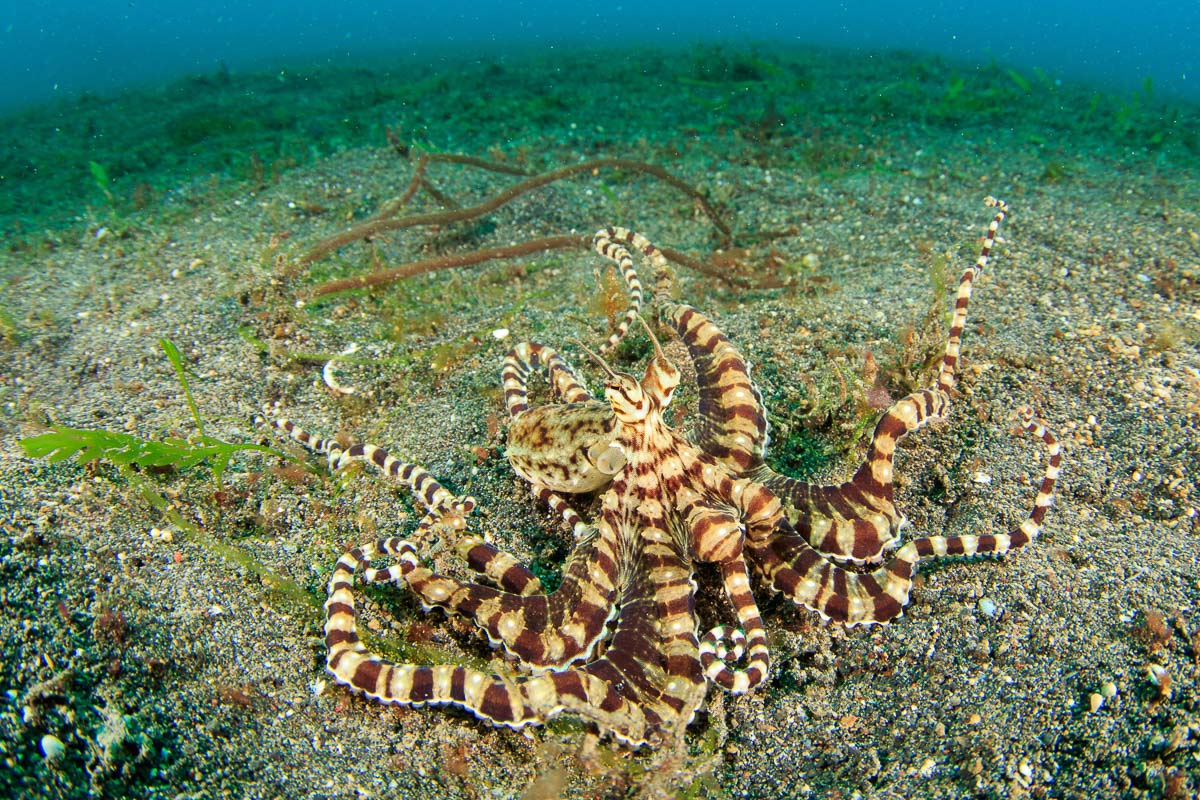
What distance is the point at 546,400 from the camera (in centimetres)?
507

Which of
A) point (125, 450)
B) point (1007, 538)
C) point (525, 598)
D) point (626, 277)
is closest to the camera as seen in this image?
point (525, 598)

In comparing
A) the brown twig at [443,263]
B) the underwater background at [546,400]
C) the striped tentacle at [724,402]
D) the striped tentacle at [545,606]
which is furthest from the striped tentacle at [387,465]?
the brown twig at [443,263]

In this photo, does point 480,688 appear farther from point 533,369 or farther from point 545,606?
point 533,369

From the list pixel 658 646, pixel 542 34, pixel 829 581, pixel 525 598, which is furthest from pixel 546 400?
pixel 542 34

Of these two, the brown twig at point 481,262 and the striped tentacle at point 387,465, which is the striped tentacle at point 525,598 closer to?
the striped tentacle at point 387,465

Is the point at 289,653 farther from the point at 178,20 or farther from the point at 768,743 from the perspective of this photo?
the point at 178,20

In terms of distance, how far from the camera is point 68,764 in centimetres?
260

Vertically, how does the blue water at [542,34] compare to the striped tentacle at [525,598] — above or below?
above

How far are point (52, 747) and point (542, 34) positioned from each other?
4856 centimetres

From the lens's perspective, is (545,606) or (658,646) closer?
(658,646)

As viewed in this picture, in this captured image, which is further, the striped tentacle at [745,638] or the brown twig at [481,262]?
the brown twig at [481,262]

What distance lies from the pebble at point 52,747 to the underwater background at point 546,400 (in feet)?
0.04

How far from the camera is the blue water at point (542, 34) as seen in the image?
31203 millimetres

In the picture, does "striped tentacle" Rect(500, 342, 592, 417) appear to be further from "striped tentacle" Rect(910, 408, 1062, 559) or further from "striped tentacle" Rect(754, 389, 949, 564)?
Answer: "striped tentacle" Rect(910, 408, 1062, 559)
